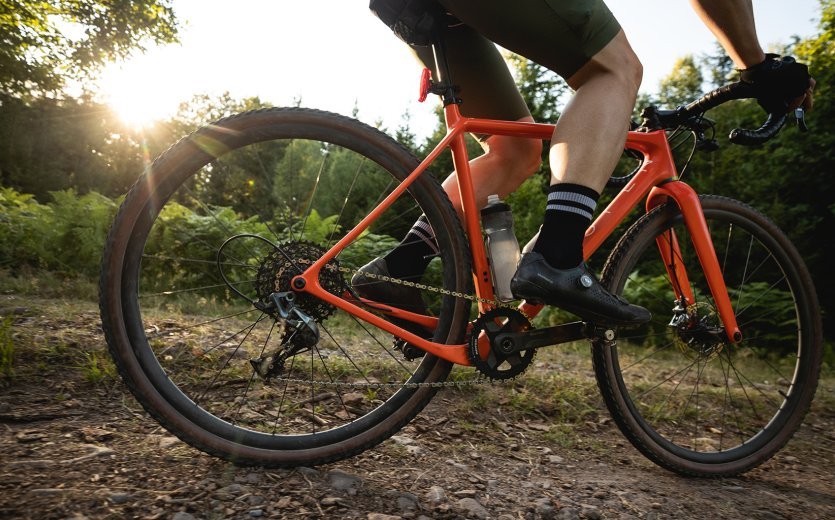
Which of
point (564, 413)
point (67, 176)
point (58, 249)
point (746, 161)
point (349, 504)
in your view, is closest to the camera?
point (349, 504)

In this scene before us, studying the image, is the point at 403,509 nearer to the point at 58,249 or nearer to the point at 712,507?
the point at 712,507

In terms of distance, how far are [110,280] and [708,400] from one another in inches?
128

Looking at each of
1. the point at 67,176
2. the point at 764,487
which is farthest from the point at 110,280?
the point at 67,176

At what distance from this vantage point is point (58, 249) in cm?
562

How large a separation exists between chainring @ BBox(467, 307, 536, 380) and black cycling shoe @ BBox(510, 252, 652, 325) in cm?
11

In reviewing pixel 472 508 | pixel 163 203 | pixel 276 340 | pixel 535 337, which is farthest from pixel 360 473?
pixel 276 340

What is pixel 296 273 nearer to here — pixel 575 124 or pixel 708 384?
pixel 575 124

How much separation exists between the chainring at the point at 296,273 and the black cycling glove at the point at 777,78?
1.74m

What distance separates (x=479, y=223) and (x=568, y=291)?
0.41m

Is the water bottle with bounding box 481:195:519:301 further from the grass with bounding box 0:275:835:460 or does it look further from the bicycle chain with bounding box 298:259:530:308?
the grass with bounding box 0:275:835:460

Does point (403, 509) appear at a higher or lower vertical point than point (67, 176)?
lower

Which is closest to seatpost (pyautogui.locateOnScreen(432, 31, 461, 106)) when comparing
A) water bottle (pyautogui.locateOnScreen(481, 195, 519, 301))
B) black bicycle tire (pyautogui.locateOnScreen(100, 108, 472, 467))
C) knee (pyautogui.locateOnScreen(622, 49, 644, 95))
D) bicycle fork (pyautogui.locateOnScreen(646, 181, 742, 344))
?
black bicycle tire (pyautogui.locateOnScreen(100, 108, 472, 467))

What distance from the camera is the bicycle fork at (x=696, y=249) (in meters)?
2.15

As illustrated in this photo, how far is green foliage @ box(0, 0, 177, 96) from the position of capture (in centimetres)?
686
